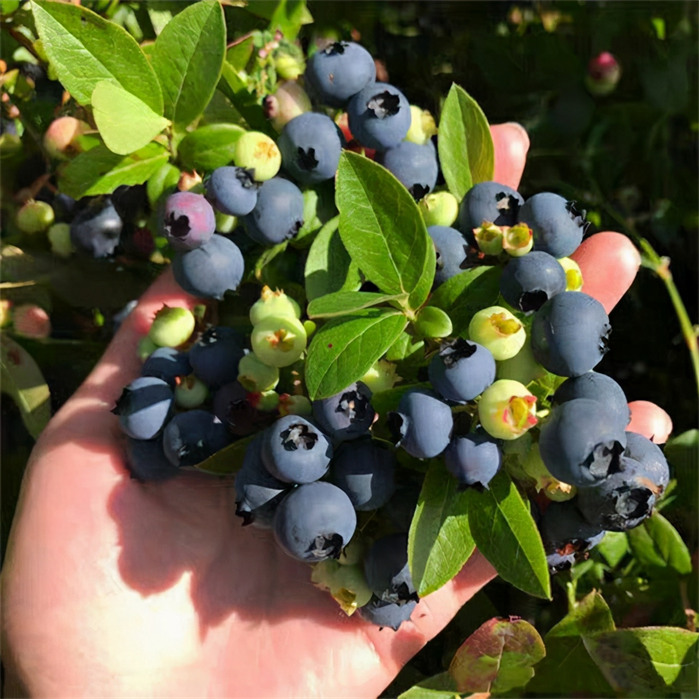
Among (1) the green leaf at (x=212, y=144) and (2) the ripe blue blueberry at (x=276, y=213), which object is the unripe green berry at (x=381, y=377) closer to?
(2) the ripe blue blueberry at (x=276, y=213)

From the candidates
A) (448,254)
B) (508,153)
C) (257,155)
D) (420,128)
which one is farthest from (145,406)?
(508,153)

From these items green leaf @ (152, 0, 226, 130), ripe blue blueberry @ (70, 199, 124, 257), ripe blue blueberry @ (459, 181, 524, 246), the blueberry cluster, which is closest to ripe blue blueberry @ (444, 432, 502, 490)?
the blueberry cluster

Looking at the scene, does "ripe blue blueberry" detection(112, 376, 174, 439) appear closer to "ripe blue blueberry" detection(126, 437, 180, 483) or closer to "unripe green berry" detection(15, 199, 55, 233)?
"ripe blue blueberry" detection(126, 437, 180, 483)

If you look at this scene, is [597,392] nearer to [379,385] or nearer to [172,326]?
[379,385]

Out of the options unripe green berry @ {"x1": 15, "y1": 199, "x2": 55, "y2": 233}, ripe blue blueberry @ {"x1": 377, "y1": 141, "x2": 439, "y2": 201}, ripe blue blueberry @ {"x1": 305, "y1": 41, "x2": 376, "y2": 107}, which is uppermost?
ripe blue blueberry @ {"x1": 305, "y1": 41, "x2": 376, "y2": 107}

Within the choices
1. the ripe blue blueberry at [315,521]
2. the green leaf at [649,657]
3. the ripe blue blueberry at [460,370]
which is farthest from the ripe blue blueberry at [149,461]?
the green leaf at [649,657]

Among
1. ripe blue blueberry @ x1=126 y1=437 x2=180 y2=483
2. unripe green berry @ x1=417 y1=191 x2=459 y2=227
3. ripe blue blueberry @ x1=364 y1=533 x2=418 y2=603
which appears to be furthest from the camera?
ripe blue blueberry @ x1=126 y1=437 x2=180 y2=483

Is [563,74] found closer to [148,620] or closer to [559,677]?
[559,677]
